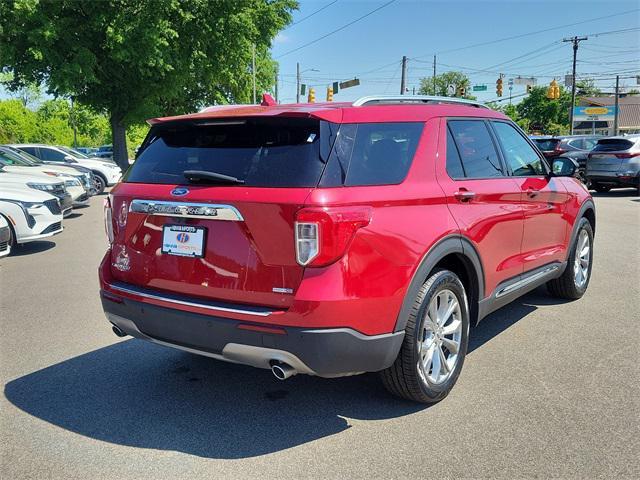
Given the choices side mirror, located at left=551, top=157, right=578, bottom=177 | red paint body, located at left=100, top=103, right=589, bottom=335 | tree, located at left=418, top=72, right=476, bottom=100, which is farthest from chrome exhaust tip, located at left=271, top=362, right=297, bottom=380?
tree, located at left=418, top=72, right=476, bottom=100

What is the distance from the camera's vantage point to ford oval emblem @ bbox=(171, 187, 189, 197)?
320 cm

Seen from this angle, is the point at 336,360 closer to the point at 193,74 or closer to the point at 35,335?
the point at 35,335

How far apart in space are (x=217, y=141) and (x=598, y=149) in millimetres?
17049

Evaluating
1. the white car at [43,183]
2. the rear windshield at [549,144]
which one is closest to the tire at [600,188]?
the rear windshield at [549,144]

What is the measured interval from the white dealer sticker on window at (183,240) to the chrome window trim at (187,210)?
76 mm

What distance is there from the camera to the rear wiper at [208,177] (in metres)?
3.10

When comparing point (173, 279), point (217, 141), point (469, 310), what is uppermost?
point (217, 141)

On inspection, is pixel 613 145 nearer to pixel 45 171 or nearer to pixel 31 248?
pixel 45 171

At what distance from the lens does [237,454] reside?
119 inches

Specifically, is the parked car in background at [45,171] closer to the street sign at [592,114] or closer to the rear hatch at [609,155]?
the rear hatch at [609,155]

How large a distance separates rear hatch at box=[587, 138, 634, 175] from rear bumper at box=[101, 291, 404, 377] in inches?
643

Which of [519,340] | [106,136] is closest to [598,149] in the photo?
[519,340]

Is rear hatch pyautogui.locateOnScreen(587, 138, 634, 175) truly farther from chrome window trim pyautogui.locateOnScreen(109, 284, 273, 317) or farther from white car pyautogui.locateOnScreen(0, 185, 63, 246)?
chrome window trim pyautogui.locateOnScreen(109, 284, 273, 317)

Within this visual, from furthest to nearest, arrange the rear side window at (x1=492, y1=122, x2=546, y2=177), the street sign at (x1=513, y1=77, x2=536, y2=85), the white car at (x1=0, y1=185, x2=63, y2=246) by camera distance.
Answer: the street sign at (x1=513, y1=77, x2=536, y2=85), the white car at (x1=0, y1=185, x2=63, y2=246), the rear side window at (x1=492, y1=122, x2=546, y2=177)
